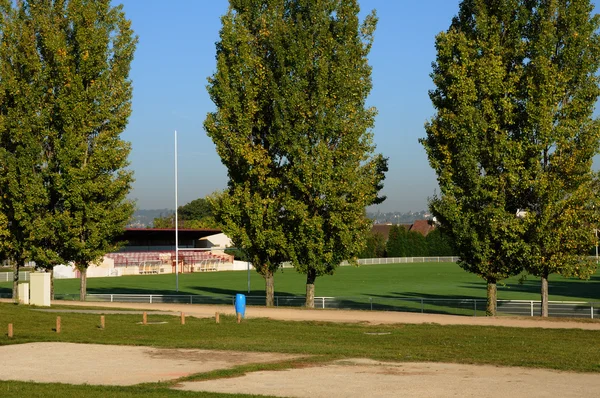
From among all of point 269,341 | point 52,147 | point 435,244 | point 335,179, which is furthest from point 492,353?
point 435,244

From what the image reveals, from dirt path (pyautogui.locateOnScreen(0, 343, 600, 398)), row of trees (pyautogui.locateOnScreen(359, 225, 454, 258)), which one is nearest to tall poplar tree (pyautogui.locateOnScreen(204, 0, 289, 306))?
dirt path (pyautogui.locateOnScreen(0, 343, 600, 398))

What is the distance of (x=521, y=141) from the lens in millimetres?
37938

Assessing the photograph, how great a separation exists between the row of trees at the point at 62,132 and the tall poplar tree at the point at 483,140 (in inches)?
725

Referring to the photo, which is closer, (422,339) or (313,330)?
(422,339)

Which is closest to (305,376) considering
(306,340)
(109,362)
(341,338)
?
(109,362)

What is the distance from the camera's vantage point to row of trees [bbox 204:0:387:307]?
42.2 metres

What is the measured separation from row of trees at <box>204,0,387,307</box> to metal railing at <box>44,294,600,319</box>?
254 centimetres

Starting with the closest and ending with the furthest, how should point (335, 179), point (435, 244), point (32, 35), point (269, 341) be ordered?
point (269, 341) < point (335, 179) < point (32, 35) < point (435, 244)

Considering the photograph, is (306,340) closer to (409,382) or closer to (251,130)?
(409,382)

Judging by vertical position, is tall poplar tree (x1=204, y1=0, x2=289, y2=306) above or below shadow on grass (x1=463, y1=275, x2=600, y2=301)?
above

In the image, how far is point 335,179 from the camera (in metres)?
42.2

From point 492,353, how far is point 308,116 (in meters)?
20.1

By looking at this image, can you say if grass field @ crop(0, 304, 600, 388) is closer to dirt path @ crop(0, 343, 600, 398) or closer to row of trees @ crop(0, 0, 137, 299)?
dirt path @ crop(0, 343, 600, 398)

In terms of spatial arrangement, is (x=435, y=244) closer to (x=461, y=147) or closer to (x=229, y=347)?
(x=461, y=147)
